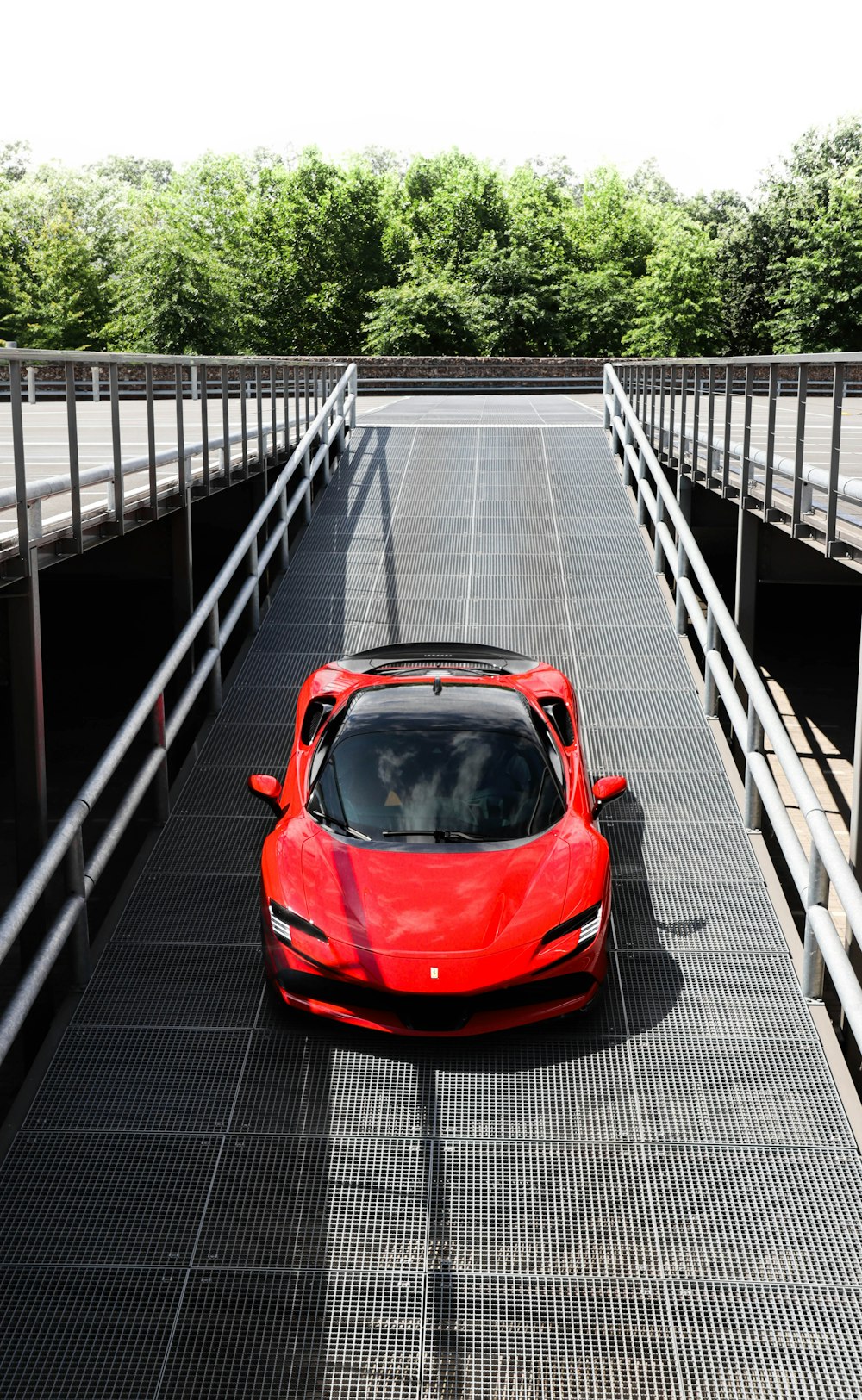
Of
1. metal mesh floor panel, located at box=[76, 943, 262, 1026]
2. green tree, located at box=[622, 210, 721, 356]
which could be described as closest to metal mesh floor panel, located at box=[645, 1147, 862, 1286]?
metal mesh floor panel, located at box=[76, 943, 262, 1026]

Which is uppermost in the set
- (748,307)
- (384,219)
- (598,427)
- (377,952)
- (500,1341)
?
(384,219)

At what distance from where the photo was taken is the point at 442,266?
54.9m

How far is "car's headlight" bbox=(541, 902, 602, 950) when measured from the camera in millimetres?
5789

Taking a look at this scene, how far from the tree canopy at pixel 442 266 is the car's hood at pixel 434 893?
133 feet

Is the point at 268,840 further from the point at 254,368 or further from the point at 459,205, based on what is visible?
the point at 459,205

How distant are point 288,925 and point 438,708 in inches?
64.7

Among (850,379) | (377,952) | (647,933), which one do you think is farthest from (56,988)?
(850,379)

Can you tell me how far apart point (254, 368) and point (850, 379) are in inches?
908

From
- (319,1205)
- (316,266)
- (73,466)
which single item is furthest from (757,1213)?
(316,266)

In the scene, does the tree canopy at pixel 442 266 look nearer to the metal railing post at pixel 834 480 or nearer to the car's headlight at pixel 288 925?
the metal railing post at pixel 834 480

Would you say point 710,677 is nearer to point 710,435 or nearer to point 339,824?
point 710,435

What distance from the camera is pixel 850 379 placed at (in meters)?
33.2

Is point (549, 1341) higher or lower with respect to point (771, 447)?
lower

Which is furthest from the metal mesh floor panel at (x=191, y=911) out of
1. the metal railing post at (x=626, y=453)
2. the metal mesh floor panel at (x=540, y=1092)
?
the metal railing post at (x=626, y=453)
